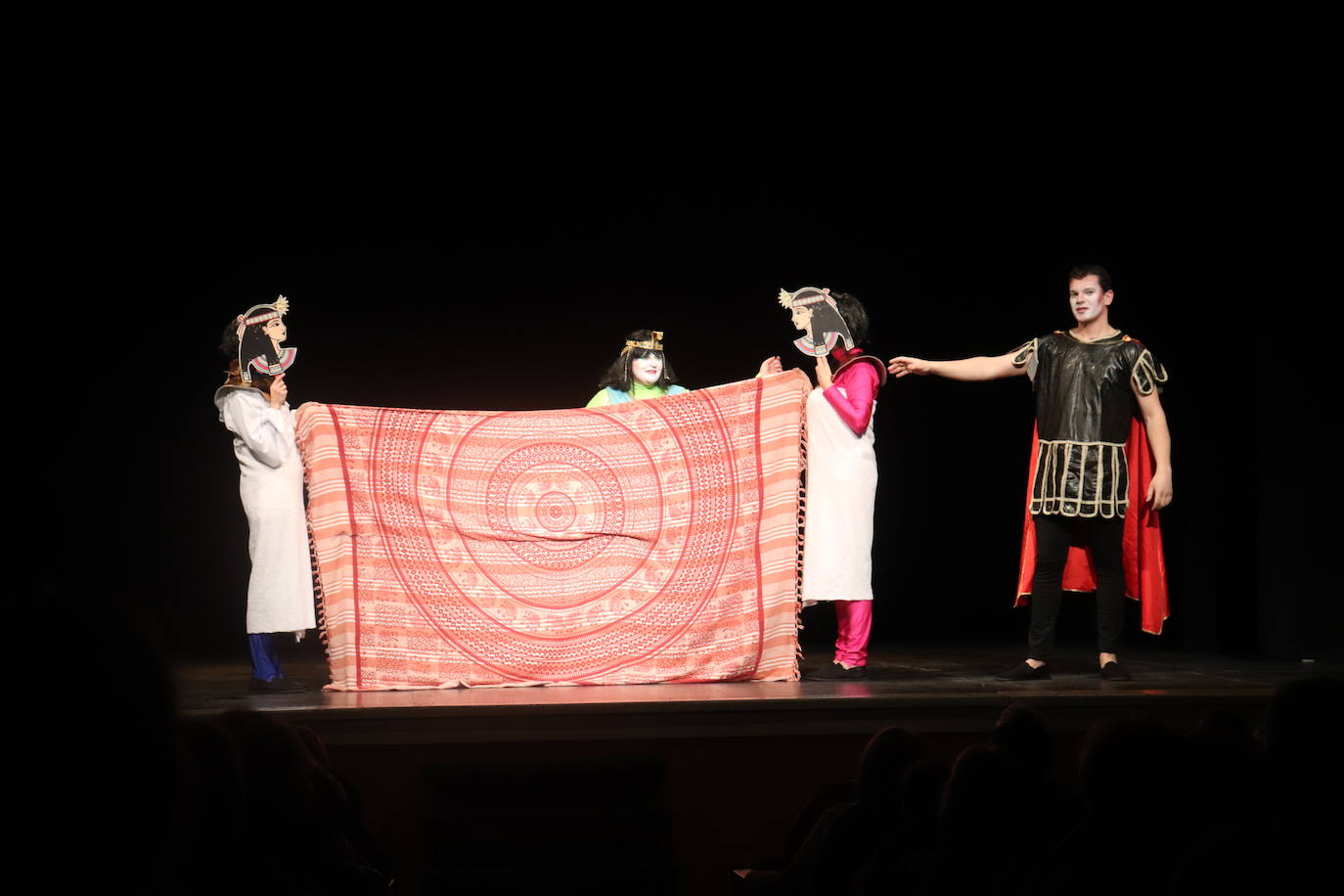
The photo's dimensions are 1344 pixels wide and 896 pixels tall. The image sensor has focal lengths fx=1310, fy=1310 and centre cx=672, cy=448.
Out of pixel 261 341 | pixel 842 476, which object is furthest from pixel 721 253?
pixel 261 341

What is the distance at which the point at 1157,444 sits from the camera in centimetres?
464

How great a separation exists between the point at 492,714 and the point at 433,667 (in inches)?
30.4

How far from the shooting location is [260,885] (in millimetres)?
1677

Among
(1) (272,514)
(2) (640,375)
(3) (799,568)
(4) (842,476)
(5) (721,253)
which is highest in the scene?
(5) (721,253)

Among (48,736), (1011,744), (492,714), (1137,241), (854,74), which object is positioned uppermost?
(854,74)

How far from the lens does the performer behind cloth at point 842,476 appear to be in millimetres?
4715

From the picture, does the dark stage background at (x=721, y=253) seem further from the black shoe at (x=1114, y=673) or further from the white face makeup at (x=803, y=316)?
the white face makeup at (x=803, y=316)

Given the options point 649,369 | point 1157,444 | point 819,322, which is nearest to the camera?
point 1157,444

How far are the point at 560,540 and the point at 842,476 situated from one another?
104 cm

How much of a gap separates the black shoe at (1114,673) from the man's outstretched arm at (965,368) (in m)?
1.09

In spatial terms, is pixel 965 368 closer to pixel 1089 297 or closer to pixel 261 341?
pixel 1089 297

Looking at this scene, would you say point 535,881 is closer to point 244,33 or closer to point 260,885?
point 260,885

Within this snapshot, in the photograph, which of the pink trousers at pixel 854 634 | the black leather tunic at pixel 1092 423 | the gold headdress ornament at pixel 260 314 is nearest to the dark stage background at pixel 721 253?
the gold headdress ornament at pixel 260 314

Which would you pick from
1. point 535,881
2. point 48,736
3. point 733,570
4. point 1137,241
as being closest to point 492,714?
point 535,881
